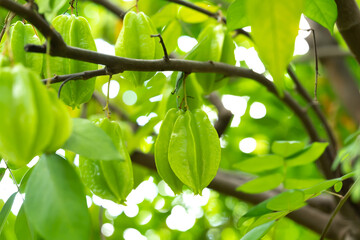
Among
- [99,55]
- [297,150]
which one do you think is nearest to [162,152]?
[99,55]

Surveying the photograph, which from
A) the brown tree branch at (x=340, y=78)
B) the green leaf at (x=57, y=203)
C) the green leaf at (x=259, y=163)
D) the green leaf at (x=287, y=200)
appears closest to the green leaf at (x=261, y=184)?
the green leaf at (x=259, y=163)

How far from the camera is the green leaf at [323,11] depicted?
2.79 feet

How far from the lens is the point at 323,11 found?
0.86 meters

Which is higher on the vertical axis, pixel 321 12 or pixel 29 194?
pixel 321 12

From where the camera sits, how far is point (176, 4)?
1.42m

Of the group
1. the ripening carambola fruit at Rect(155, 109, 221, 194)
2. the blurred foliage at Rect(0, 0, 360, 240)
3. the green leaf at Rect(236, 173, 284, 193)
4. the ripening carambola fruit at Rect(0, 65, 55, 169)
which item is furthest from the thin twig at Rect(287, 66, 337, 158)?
the ripening carambola fruit at Rect(0, 65, 55, 169)

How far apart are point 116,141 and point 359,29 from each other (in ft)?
2.09

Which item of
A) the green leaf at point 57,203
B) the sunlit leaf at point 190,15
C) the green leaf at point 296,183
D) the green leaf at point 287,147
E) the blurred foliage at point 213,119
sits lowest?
the blurred foliage at point 213,119

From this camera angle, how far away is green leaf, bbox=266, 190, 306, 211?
2.87 ft

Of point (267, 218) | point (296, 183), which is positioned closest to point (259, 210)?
point (267, 218)

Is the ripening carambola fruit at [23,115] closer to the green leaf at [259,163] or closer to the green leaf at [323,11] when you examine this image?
the green leaf at [323,11]

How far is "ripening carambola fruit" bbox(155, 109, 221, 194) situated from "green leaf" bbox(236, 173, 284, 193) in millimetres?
348

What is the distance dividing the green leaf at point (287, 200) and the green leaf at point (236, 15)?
34 centimetres

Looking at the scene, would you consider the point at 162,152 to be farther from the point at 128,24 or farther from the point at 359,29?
the point at 359,29
